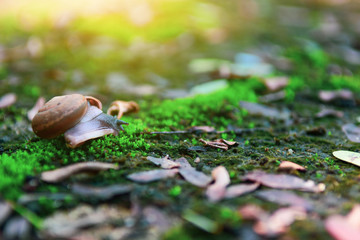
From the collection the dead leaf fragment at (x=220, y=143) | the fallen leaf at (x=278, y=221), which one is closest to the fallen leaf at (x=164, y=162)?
the dead leaf fragment at (x=220, y=143)

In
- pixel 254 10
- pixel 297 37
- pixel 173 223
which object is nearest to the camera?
pixel 173 223

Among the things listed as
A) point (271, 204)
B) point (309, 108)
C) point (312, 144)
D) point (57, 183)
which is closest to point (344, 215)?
point (271, 204)

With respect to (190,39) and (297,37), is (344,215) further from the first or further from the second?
(297,37)

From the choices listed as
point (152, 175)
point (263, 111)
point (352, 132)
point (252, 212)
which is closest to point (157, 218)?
point (152, 175)

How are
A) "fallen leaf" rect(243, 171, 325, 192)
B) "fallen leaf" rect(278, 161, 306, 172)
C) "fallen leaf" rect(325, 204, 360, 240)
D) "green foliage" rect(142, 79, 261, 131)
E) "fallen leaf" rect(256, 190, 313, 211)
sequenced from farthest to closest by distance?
"green foliage" rect(142, 79, 261, 131) < "fallen leaf" rect(278, 161, 306, 172) < "fallen leaf" rect(243, 171, 325, 192) < "fallen leaf" rect(256, 190, 313, 211) < "fallen leaf" rect(325, 204, 360, 240)

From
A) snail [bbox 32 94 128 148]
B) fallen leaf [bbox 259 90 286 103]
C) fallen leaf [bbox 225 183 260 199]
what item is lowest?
fallen leaf [bbox 225 183 260 199]

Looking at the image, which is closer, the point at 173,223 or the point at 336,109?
the point at 173,223

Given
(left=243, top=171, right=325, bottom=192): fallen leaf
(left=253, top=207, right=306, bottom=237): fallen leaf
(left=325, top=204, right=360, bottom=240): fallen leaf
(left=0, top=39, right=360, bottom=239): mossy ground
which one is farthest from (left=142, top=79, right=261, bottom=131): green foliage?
(left=325, top=204, right=360, bottom=240): fallen leaf

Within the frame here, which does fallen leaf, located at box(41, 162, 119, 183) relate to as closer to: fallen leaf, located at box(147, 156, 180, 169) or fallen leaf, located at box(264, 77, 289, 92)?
fallen leaf, located at box(147, 156, 180, 169)
